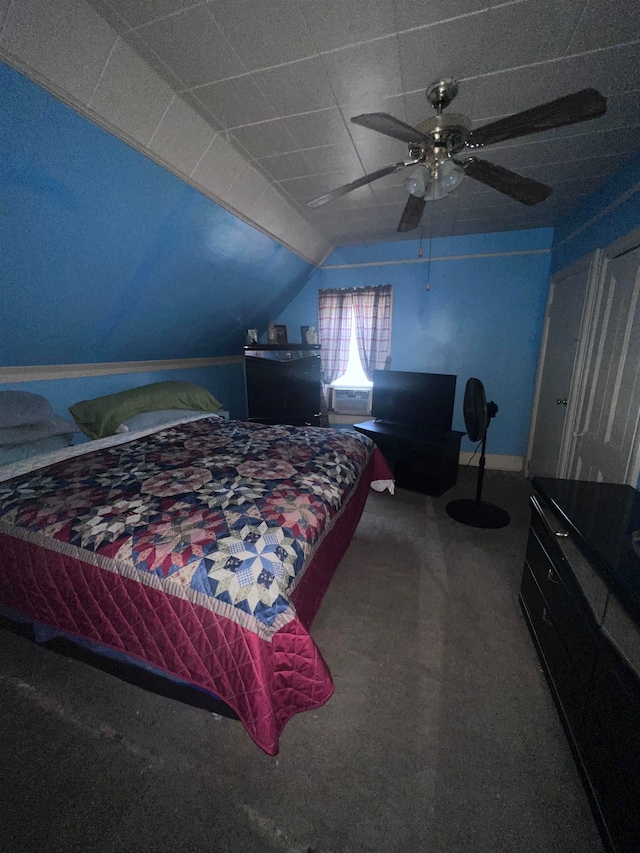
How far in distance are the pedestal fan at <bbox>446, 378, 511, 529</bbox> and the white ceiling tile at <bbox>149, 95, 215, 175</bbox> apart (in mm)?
2618

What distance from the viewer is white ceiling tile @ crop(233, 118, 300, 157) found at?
6.82 feet

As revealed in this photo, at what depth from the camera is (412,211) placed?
2145mm

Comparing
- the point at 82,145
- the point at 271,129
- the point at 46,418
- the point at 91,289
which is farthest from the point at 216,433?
the point at 271,129

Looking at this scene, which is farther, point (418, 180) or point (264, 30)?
point (418, 180)

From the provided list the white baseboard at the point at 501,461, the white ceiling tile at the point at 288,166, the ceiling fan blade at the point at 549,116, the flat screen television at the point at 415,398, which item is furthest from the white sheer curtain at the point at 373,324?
the ceiling fan blade at the point at 549,116

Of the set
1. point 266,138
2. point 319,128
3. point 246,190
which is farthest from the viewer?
point 246,190

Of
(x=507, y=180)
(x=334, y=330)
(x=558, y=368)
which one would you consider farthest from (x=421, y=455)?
(x=507, y=180)

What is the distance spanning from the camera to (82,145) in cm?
171

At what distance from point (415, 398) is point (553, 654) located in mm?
2820

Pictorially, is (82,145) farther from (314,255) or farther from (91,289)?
(314,255)

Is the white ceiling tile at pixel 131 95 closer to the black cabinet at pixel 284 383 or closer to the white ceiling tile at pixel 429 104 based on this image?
the white ceiling tile at pixel 429 104

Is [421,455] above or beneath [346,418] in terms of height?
beneath

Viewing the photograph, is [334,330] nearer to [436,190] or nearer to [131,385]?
[131,385]

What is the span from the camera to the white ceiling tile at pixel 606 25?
133 cm
